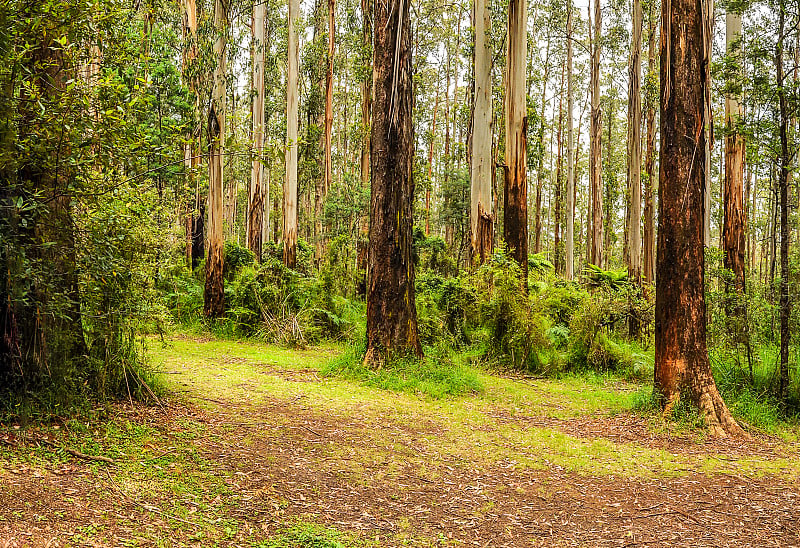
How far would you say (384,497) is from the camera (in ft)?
15.3

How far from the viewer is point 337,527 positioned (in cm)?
402

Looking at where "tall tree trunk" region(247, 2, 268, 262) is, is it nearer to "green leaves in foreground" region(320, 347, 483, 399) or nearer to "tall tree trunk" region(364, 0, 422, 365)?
"tall tree trunk" region(364, 0, 422, 365)

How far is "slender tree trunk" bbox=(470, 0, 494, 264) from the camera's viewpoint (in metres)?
14.9

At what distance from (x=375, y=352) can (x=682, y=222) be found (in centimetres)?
445

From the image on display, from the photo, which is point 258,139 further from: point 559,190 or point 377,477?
point 559,190

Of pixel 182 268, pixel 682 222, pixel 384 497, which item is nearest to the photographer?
pixel 384 497

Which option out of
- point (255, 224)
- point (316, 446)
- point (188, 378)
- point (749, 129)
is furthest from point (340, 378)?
point (255, 224)

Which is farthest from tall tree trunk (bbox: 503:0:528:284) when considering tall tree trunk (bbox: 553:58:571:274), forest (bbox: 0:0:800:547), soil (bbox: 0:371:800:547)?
tall tree trunk (bbox: 553:58:571:274)

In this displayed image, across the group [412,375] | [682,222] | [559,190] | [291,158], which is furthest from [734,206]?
[559,190]

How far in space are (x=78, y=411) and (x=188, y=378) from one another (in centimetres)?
302

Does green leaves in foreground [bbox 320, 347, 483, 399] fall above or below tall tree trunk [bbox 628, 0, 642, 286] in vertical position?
below

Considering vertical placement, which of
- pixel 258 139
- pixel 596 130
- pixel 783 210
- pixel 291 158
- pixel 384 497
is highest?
pixel 596 130

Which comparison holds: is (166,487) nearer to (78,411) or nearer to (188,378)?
(78,411)

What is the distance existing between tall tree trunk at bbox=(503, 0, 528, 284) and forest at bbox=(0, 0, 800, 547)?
0.05 meters
